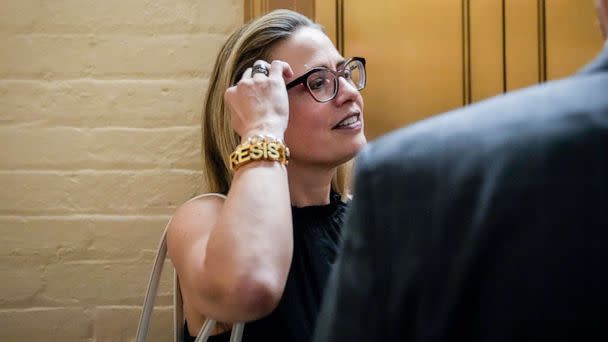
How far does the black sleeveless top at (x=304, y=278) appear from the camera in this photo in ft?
3.97

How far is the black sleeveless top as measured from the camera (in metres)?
1.21

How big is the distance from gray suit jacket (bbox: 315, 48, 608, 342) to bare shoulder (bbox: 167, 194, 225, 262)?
30.4 inches

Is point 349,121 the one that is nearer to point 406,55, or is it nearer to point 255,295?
point 255,295

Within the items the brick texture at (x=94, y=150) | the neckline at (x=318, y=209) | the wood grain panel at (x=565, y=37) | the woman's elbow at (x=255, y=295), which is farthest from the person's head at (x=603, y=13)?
the wood grain panel at (x=565, y=37)

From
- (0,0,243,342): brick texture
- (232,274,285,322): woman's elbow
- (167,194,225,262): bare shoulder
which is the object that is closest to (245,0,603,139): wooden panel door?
(0,0,243,342): brick texture

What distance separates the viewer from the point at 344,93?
4.50 feet

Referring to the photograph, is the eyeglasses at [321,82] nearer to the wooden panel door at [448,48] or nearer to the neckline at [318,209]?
the neckline at [318,209]

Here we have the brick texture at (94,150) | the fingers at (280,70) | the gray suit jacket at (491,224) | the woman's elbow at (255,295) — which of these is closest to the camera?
the gray suit jacket at (491,224)

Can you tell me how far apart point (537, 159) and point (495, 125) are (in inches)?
1.3

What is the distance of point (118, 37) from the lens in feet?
5.69

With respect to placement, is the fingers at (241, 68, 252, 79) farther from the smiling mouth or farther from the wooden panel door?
the wooden panel door

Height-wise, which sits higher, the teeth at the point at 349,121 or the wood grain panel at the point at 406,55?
the wood grain panel at the point at 406,55

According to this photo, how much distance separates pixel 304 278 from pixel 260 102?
33 centimetres

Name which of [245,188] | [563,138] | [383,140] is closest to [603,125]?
[563,138]
